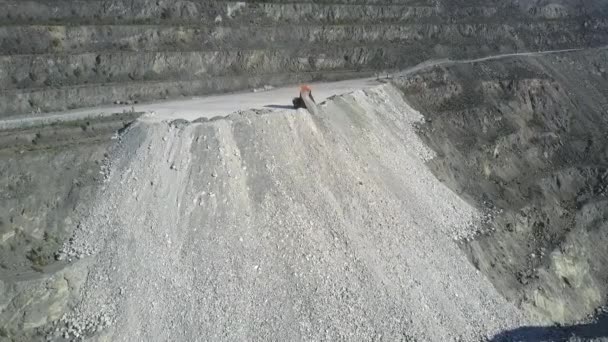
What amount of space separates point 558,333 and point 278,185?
1436 cm

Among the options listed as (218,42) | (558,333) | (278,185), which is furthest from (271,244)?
(218,42)

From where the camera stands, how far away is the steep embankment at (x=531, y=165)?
2561 cm

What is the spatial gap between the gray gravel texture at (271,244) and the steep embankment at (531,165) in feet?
7.35

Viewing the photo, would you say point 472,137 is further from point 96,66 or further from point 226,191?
point 96,66

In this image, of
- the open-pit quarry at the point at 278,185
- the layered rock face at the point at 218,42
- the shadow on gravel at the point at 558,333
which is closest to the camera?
the open-pit quarry at the point at 278,185

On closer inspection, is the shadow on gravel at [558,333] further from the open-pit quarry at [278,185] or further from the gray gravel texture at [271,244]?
the gray gravel texture at [271,244]

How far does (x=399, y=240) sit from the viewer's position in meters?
23.8

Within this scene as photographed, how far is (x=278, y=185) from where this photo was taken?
2380 cm

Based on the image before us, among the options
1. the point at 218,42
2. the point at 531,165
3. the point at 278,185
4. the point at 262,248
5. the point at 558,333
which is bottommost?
the point at 558,333

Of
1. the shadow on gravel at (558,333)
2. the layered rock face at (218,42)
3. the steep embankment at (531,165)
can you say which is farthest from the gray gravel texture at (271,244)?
the layered rock face at (218,42)

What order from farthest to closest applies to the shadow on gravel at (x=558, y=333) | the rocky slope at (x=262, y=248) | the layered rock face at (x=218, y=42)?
1. the layered rock face at (x=218, y=42)
2. the shadow on gravel at (x=558, y=333)
3. the rocky slope at (x=262, y=248)

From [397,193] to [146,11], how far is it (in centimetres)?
2091

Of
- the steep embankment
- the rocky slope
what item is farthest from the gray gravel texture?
the steep embankment

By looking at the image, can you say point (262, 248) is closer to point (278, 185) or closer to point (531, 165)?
point (278, 185)
